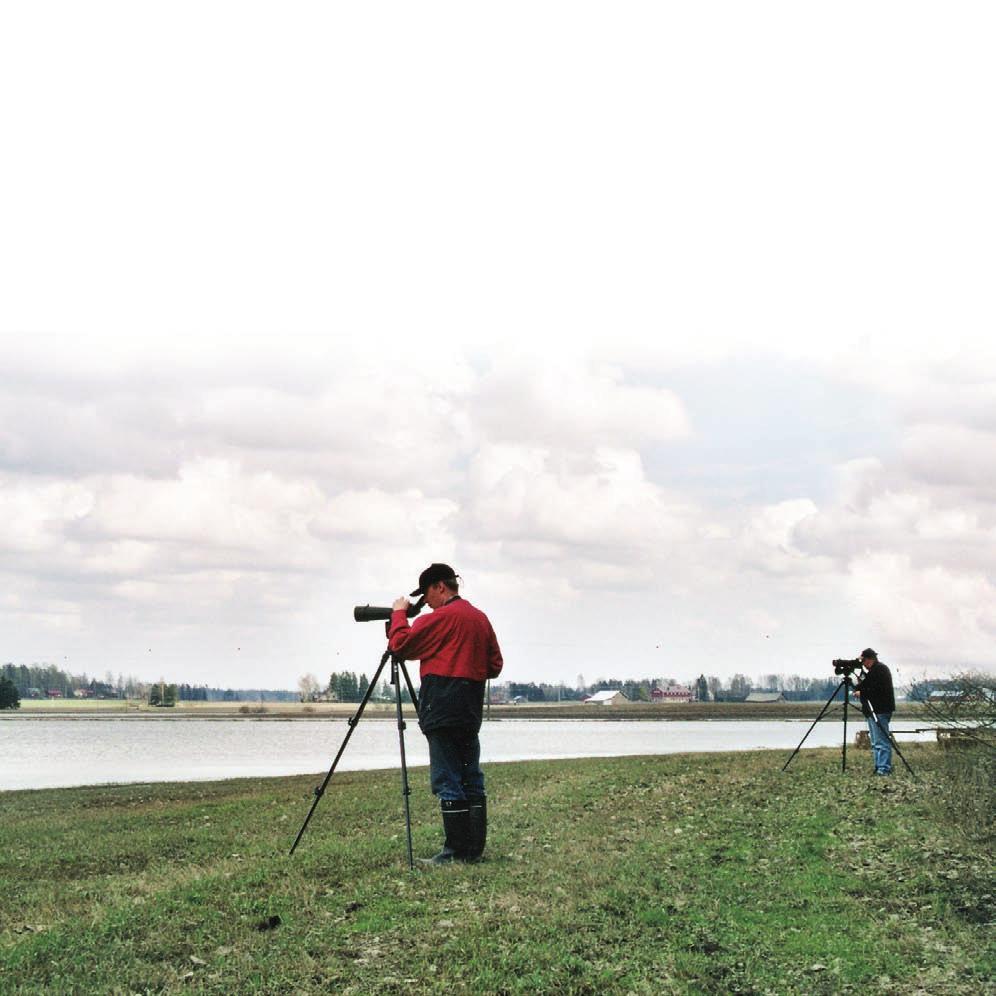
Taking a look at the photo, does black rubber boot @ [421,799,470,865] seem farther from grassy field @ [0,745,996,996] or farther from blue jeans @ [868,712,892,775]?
blue jeans @ [868,712,892,775]

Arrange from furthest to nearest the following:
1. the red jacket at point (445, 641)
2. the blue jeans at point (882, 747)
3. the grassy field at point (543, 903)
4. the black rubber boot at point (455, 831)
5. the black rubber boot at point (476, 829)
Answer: the blue jeans at point (882, 747), the black rubber boot at point (476, 829), the black rubber boot at point (455, 831), the red jacket at point (445, 641), the grassy field at point (543, 903)

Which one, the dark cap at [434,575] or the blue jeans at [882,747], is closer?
the dark cap at [434,575]

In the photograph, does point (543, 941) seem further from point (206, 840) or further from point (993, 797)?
point (206, 840)

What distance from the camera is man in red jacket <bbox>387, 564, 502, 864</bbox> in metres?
10.2

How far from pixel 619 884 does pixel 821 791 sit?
310 inches

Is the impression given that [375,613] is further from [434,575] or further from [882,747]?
[882,747]

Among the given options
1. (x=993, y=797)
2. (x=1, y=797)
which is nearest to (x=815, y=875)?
(x=993, y=797)

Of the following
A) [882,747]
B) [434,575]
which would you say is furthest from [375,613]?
[882,747]

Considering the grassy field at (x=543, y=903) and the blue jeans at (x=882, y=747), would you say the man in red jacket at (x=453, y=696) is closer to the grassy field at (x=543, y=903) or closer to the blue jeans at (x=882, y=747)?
the grassy field at (x=543, y=903)

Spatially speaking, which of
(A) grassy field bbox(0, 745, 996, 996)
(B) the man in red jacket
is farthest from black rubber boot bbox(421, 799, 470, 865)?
(A) grassy field bbox(0, 745, 996, 996)

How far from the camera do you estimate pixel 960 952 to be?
774cm

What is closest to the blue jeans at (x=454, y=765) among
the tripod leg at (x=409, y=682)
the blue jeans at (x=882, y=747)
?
the tripod leg at (x=409, y=682)

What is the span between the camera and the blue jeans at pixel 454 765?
10219 mm

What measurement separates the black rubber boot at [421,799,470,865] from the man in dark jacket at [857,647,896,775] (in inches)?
413
